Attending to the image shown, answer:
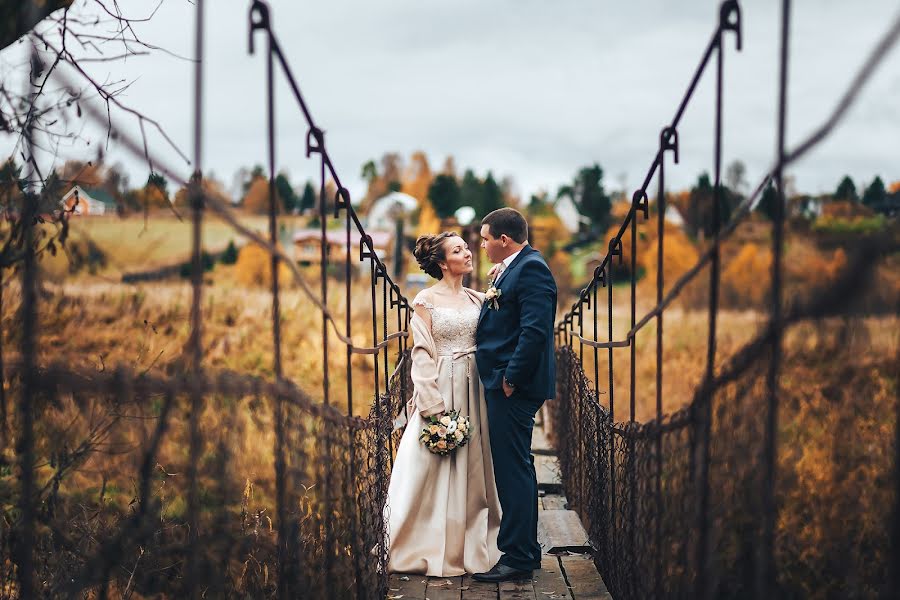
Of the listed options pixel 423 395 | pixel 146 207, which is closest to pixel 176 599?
pixel 423 395

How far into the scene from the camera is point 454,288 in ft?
13.7

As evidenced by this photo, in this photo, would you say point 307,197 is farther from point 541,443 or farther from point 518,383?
point 518,383

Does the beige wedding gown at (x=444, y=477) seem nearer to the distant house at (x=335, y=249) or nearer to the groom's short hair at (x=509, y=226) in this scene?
the groom's short hair at (x=509, y=226)

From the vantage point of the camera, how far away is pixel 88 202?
9.84ft

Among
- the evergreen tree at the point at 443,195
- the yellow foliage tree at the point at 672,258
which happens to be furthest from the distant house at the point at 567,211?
the yellow foliage tree at the point at 672,258

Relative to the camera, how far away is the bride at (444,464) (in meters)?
3.93

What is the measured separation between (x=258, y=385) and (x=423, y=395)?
199cm

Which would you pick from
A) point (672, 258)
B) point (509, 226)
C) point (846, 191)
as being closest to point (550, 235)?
point (672, 258)

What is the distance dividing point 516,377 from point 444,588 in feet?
2.98

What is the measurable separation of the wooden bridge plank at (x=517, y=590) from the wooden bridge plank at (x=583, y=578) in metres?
0.18

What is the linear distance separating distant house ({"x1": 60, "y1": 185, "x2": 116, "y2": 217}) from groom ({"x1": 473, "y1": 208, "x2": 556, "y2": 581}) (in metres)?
1.60

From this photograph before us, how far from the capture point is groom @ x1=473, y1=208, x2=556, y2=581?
12.1 feet

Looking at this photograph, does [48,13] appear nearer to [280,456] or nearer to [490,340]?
[280,456]

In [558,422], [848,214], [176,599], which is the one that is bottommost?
[176,599]
